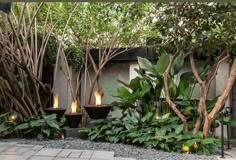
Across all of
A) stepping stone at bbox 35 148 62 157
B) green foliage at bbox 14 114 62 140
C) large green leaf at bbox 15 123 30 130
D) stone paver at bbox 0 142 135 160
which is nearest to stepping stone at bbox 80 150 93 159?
stone paver at bbox 0 142 135 160

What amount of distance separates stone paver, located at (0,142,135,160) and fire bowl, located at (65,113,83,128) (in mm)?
1071

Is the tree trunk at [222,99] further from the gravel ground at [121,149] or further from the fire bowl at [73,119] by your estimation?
the fire bowl at [73,119]

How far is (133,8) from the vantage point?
15.7 ft

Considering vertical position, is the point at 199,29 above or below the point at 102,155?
above

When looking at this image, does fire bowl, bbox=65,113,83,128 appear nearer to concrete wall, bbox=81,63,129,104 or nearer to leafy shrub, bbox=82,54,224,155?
leafy shrub, bbox=82,54,224,155

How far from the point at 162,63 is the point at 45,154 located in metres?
3.00

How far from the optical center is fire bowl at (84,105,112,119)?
20.7 ft

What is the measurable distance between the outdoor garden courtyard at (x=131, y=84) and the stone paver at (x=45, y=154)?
0.02m

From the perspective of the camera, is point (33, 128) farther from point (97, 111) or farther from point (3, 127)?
point (97, 111)

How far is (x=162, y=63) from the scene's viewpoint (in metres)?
6.28

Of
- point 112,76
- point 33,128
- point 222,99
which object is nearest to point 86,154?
point 33,128

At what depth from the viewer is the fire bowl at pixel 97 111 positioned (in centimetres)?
631

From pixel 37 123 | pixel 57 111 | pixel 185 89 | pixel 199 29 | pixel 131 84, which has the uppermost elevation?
pixel 199 29

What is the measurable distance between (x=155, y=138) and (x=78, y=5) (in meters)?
3.29
